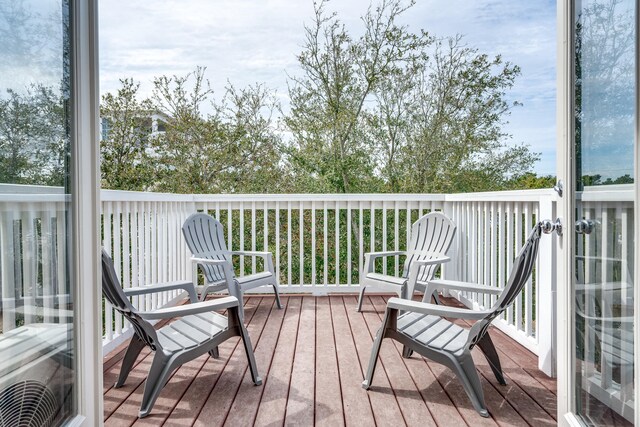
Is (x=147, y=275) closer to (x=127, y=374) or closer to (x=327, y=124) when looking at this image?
(x=127, y=374)

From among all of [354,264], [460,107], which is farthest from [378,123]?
[354,264]

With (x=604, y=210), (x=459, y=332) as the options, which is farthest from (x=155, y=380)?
(x=604, y=210)

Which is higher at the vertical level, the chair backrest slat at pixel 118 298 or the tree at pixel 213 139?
the tree at pixel 213 139

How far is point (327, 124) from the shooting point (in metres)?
6.88

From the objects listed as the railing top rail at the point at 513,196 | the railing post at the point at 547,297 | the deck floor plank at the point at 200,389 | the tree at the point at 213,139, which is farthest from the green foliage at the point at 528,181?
the deck floor plank at the point at 200,389

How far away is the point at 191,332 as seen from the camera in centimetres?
233

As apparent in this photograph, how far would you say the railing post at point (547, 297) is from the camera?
7.92 feet

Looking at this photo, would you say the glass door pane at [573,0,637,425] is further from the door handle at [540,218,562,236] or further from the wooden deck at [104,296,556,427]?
the wooden deck at [104,296,556,427]

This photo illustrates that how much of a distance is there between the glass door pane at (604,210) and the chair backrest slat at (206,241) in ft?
9.51

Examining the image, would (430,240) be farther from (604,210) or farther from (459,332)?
(604,210)

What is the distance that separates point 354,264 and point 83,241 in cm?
548

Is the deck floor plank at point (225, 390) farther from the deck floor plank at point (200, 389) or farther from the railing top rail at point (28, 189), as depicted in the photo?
the railing top rail at point (28, 189)

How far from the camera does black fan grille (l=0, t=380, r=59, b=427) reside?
104 cm

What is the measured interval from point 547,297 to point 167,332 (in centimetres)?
222
